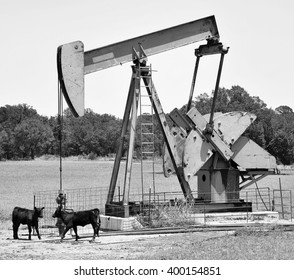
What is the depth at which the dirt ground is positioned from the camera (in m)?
11.5

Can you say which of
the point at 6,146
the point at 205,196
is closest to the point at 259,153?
the point at 205,196

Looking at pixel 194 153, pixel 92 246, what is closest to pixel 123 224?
pixel 92 246

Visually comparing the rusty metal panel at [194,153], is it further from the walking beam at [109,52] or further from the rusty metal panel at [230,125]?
the walking beam at [109,52]

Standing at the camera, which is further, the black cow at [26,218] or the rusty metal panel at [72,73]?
the rusty metal panel at [72,73]

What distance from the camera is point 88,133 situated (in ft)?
331

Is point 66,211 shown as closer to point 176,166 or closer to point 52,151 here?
point 176,166

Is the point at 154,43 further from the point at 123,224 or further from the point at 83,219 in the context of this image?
the point at 83,219

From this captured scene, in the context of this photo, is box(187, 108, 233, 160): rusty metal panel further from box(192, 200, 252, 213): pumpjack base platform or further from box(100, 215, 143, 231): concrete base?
box(100, 215, 143, 231): concrete base

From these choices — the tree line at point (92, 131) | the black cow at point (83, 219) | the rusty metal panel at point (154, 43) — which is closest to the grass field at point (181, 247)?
the black cow at point (83, 219)

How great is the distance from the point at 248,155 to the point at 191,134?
1.64 meters

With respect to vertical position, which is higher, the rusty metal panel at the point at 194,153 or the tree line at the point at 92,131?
the tree line at the point at 92,131

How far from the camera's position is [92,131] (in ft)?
338

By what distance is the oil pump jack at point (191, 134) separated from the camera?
1548 centimetres

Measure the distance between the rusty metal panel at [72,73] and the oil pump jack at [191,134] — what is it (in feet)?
0.09
